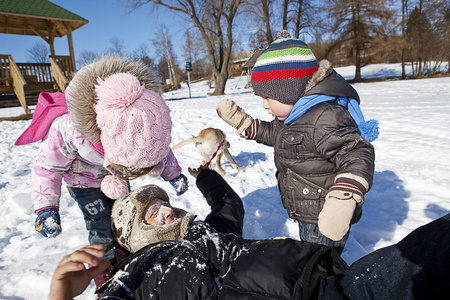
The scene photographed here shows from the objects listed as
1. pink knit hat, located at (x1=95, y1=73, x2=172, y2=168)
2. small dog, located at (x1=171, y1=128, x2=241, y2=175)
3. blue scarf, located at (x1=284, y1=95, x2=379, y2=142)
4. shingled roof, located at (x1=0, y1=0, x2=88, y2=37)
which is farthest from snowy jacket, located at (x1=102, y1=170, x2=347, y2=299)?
shingled roof, located at (x1=0, y1=0, x2=88, y2=37)

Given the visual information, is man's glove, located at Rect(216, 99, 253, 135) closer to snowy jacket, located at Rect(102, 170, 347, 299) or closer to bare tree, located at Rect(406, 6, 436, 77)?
snowy jacket, located at Rect(102, 170, 347, 299)

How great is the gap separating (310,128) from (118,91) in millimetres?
1146

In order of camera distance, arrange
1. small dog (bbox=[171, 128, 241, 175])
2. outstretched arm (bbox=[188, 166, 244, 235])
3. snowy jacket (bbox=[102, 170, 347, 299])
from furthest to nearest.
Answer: small dog (bbox=[171, 128, 241, 175]) < outstretched arm (bbox=[188, 166, 244, 235]) < snowy jacket (bbox=[102, 170, 347, 299])

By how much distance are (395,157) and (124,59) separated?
421 centimetres

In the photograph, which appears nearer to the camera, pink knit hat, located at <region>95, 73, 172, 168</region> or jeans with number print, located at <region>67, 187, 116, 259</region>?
pink knit hat, located at <region>95, 73, 172, 168</region>

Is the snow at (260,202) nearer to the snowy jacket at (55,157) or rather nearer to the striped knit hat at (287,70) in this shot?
the snowy jacket at (55,157)

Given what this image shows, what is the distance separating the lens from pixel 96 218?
185cm

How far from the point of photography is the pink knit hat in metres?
1.27

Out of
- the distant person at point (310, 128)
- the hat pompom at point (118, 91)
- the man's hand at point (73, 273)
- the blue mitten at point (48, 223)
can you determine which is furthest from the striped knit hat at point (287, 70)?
the blue mitten at point (48, 223)

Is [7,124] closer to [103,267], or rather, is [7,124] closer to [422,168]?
[103,267]

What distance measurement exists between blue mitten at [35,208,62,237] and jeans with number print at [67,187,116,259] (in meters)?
0.30

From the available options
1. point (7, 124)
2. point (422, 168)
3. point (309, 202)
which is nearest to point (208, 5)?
point (7, 124)

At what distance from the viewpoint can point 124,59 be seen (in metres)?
1.52

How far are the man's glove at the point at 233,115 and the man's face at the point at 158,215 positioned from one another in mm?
889
